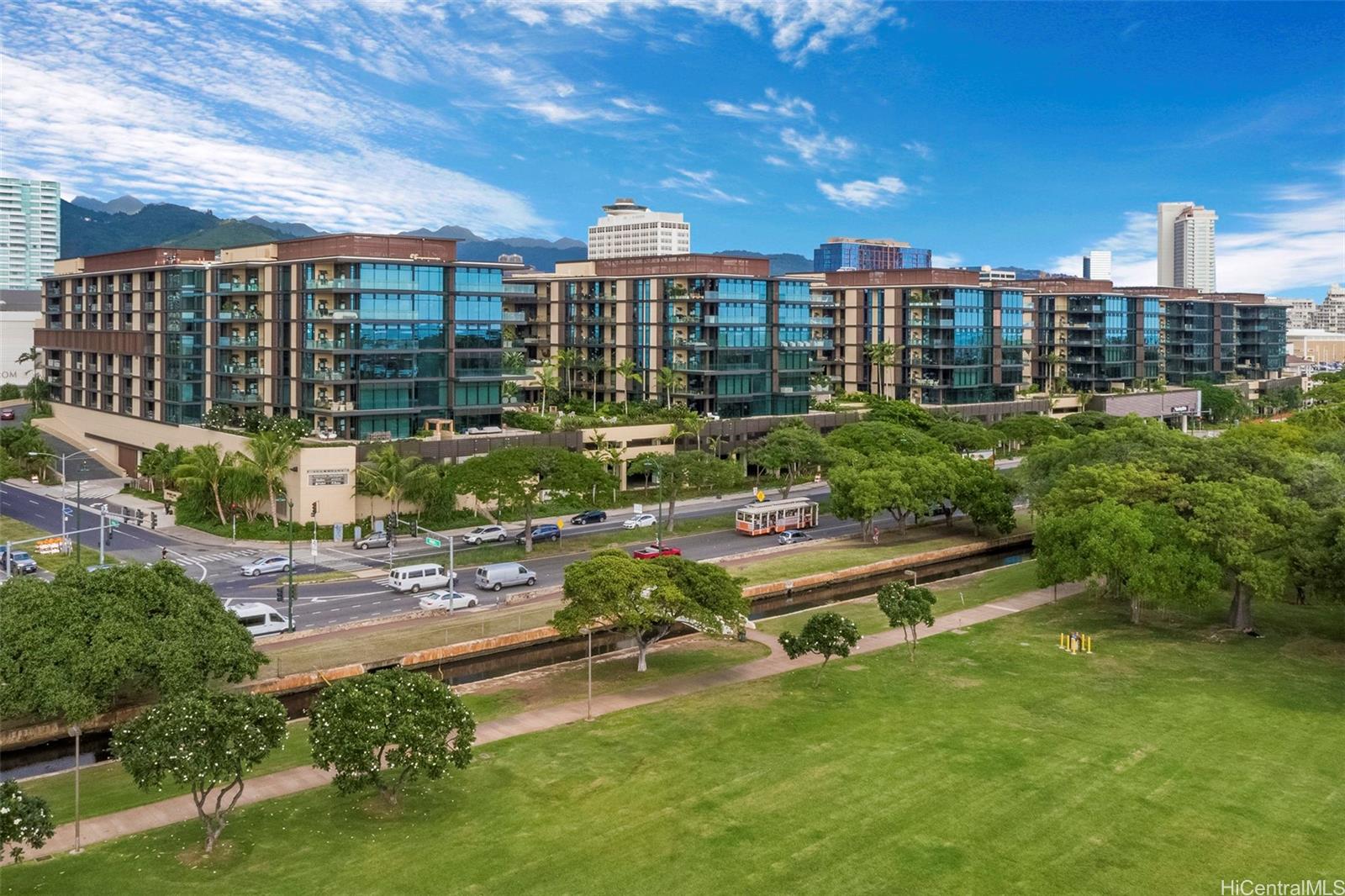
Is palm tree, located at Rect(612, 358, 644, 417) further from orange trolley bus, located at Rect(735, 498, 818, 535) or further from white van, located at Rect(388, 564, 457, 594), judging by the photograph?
white van, located at Rect(388, 564, 457, 594)

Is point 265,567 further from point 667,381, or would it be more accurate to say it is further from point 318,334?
point 667,381

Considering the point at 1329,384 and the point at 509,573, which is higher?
the point at 1329,384

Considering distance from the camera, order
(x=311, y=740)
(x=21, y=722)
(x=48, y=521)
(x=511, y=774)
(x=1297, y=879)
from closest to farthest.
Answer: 1. (x=1297, y=879)
2. (x=311, y=740)
3. (x=511, y=774)
4. (x=21, y=722)
5. (x=48, y=521)

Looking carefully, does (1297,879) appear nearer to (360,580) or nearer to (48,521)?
(360,580)

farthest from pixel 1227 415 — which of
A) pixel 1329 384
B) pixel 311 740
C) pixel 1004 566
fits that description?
pixel 311 740

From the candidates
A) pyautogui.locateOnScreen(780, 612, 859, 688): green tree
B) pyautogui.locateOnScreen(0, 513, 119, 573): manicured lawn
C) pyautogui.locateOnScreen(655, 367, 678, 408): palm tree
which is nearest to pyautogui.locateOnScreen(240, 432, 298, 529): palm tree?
pyautogui.locateOnScreen(0, 513, 119, 573): manicured lawn

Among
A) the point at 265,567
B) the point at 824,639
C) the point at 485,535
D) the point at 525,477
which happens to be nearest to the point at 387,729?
the point at 824,639
